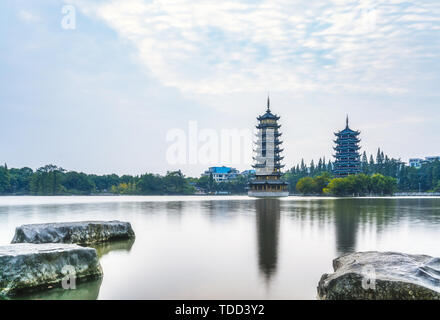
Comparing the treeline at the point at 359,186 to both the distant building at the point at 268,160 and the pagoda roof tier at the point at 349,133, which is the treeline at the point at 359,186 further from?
the pagoda roof tier at the point at 349,133

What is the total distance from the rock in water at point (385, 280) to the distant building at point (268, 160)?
70.9 metres

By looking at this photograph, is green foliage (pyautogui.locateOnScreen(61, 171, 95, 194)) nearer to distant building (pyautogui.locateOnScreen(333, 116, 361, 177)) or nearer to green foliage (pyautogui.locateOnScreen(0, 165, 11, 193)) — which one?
green foliage (pyautogui.locateOnScreen(0, 165, 11, 193))

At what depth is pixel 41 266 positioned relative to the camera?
5.92 m

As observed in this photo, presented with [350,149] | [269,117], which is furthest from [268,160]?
[350,149]

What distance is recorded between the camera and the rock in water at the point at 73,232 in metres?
Answer: 9.04

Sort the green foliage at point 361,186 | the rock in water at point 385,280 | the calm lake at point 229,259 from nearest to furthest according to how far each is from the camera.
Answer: the rock in water at point 385,280 < the calm lake at point 229,259 < the green foliage at point 361,186

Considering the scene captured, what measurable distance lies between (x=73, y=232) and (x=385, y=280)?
7.67 m

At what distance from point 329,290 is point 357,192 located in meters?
65.8

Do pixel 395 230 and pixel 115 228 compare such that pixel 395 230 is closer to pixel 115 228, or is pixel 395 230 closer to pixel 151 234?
pixel 151 234

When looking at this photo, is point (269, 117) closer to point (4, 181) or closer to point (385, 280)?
point (4, 181)

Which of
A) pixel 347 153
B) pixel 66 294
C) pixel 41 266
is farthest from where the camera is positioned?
pixel 347 153

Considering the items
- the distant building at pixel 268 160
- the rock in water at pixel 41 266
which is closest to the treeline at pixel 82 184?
the distant building at pixel 268 160

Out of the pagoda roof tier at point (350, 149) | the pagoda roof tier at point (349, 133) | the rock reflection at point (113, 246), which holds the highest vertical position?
the pagoda roof tier at point (349, 133)
